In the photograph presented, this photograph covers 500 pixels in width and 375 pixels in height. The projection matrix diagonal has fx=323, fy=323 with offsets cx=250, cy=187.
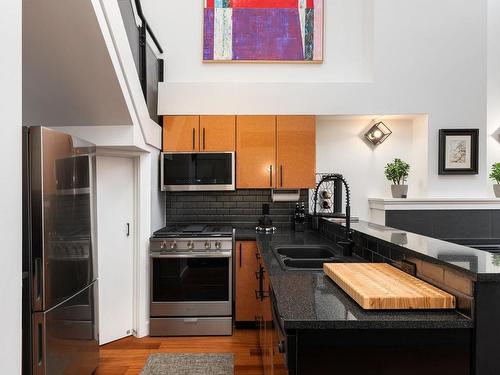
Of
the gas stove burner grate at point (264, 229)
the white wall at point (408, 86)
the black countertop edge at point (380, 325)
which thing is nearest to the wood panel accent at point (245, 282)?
the gas stove burner grate at point (264, 229)

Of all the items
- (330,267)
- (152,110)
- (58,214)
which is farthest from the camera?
(152,110)

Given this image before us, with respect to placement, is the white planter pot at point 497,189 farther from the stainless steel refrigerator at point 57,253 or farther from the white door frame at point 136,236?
the stainless steel refrigerator at point 57,253

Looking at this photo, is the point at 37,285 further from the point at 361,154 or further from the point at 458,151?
the point at 458,151

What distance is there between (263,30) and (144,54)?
57.9 inches

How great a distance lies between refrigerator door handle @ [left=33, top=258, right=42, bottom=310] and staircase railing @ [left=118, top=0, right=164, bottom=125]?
1.85 metres

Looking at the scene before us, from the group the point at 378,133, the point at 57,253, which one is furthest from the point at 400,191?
the point at 57,253

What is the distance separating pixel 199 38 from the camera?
3.79 m

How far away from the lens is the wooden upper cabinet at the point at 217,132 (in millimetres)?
3480

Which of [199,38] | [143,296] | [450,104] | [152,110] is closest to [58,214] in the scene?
[143,296]

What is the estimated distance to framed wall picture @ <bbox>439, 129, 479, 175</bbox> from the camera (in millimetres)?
3506

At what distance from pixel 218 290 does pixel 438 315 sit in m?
2.30

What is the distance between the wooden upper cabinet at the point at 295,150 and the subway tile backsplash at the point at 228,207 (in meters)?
0.34

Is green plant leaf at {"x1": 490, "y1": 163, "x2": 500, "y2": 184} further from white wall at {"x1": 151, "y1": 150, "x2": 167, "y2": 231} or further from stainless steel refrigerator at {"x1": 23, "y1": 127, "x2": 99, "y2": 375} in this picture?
stainless steel refrigerator at {"x1": 23, "y1": 127, "x2": 99, "y2": 375}

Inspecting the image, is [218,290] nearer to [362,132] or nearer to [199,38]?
[362,132]
